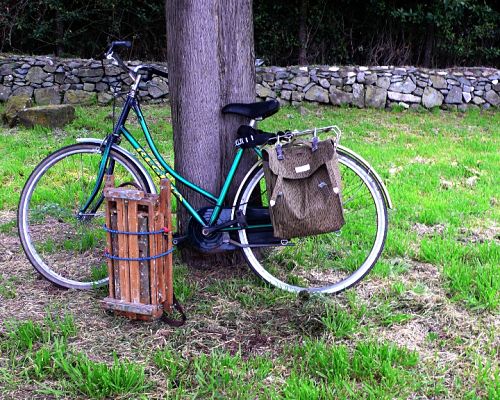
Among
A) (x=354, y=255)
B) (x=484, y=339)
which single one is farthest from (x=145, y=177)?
(x=484, y=339)

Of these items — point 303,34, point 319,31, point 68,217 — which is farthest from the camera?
point 319,31

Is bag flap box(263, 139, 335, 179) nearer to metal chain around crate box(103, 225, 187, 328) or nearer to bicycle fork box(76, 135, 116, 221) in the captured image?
metal chain around crate box(103, 225, 187, 328)

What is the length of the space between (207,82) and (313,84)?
22.8 ft

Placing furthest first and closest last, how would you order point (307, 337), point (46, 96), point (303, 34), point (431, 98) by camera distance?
point (303, 34) < point (431, 98) < point (46, 96) < point (307, 337)

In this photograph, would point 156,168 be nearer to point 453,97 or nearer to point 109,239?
point 109,239

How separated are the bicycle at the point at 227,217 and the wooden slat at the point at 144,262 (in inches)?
17.6

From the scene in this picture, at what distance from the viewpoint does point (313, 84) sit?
32.2 ft

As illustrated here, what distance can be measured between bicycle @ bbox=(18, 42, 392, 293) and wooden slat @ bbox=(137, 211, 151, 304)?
448 mm

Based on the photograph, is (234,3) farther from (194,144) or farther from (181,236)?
(181,236)

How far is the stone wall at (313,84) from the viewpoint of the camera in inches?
376

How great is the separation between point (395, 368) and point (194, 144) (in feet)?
5.42

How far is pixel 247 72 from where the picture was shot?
10.7 ft

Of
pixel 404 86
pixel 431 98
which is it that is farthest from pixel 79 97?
pixel 431 98

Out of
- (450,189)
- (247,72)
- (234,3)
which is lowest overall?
(450,189)
